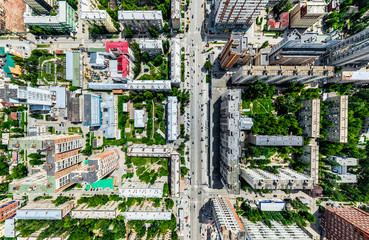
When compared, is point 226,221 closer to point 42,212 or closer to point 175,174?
point 175,174

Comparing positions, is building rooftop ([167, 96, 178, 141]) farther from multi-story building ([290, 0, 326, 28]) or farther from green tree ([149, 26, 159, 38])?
multi-story building ([290, 0, 326, 28])

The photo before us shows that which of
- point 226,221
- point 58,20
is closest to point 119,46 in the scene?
point 58,20

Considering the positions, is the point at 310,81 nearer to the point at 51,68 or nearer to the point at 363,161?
the point at 363,161

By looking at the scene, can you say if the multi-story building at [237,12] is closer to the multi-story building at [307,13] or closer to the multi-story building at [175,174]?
the multi-story building at [307,13]

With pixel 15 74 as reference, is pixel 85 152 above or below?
below

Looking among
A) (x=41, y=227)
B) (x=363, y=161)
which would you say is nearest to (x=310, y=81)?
(x=363, y=161)

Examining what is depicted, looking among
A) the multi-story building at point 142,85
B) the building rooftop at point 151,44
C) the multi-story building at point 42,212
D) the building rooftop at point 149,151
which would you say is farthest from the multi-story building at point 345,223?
the multi-story building at point 42,212
